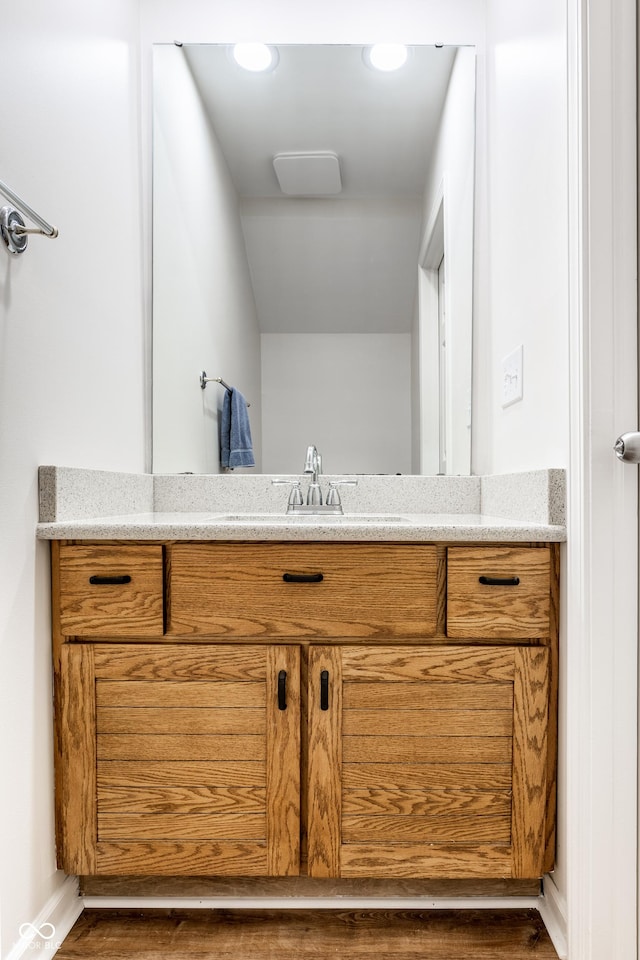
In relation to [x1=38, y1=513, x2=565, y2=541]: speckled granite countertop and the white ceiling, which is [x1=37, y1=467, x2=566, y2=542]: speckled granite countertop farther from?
the white ceiling

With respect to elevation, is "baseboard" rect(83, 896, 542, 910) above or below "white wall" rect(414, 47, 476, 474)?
below

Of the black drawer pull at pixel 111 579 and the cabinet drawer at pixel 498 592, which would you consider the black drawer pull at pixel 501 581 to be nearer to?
the cabinet drawer at pixel 498 592

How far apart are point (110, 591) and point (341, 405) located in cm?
90

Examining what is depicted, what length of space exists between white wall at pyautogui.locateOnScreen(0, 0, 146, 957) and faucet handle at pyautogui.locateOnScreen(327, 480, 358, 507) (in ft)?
1.95

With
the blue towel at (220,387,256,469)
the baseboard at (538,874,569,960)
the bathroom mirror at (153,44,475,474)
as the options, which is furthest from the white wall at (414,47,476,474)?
→ the baseboard at (538,874,569,960)

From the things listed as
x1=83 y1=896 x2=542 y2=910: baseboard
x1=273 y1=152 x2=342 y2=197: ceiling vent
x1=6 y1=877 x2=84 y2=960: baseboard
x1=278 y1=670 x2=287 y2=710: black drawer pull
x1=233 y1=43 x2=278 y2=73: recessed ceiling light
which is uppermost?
x1=233 y1=43 x2=278 y2=73: recessed ceiling light

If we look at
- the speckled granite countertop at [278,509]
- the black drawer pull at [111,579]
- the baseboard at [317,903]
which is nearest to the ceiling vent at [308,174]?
the speckled granite countertop at [278,509]

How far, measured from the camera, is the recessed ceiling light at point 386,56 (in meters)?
1.75

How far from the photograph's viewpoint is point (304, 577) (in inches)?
47.3

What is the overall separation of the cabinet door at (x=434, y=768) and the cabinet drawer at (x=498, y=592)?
0.05 metres

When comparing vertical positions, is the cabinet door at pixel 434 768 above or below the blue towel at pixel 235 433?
below

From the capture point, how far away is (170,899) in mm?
1292

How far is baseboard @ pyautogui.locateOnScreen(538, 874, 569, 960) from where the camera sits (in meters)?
1.16

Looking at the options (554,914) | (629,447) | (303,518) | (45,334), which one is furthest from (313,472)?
(554,914)
